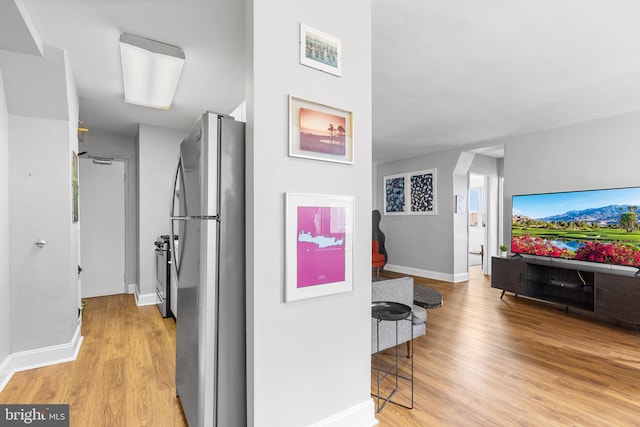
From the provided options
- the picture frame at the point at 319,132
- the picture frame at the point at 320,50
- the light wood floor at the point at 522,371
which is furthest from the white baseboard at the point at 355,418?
the picture frame at the point at 320,50

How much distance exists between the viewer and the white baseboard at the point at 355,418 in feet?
5.49

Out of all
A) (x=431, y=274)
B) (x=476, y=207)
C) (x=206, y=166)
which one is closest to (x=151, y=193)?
(x=206, y=166)

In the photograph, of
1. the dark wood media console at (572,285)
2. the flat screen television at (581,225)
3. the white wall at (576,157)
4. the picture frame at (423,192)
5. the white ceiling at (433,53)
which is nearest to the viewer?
the white ceiling at (433,53)

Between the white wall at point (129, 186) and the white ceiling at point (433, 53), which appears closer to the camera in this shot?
the white ceiling at point (433, 53)

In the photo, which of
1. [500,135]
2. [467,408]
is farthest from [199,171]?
[500,135]

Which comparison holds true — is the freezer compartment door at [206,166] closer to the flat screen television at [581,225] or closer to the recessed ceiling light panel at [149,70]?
the recessed ceiling light panel at [149,70]

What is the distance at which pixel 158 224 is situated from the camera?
14.5 ft

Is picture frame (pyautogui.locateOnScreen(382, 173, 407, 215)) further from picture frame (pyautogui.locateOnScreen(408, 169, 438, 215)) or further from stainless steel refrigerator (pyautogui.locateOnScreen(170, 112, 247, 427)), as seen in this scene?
stainless steel refrigerator (pyautogui.locateOnScreen(170, 112, 247, 427))

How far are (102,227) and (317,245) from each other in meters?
4.60

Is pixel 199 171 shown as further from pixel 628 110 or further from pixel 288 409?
pixel 628 110

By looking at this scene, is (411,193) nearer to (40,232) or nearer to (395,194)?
(395,194)

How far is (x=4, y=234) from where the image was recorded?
240cm

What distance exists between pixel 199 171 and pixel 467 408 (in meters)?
2.25

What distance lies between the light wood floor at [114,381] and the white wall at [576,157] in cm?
518
